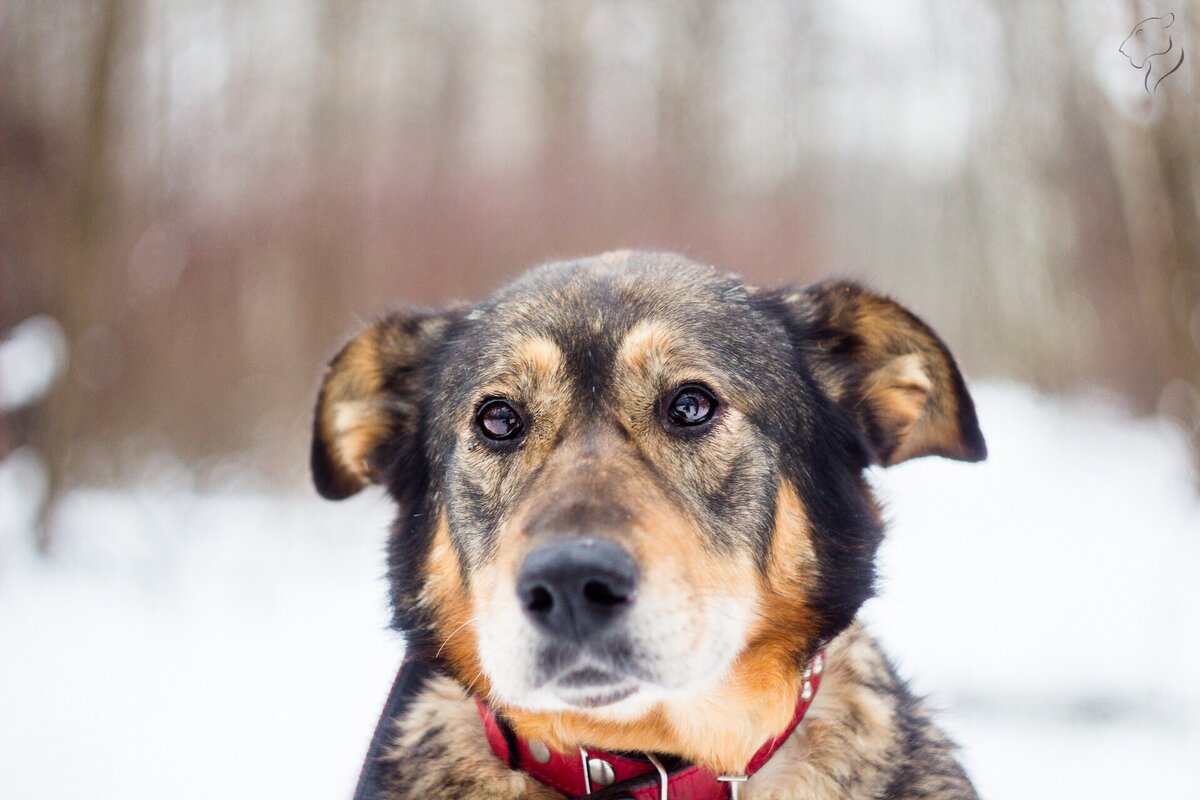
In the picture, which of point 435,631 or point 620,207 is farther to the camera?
point 620,207

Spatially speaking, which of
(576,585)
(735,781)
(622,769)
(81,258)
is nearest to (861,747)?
(735,781)

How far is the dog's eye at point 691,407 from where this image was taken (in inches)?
111

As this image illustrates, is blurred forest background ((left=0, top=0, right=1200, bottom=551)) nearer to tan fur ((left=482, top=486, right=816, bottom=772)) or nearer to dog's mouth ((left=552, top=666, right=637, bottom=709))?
tan fur ((left=482, top=486, right=816, bottom=772))

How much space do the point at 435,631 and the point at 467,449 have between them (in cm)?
55

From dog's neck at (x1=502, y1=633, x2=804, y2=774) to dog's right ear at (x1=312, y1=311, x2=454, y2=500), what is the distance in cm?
108

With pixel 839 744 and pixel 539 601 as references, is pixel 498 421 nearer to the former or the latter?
pixel 539 601

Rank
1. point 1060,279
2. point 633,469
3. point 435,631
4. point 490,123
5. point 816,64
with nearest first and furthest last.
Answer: point 633,469
point 435,631
point 1060,279
point 490,123
point 816,64

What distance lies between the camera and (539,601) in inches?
89.0

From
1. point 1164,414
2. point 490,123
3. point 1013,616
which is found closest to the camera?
point 1164,414

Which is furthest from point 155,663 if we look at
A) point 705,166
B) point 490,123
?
point 705,166

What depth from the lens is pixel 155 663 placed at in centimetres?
662

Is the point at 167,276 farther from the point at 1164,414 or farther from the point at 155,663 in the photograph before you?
the point at 1164,414

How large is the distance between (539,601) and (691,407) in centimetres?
83

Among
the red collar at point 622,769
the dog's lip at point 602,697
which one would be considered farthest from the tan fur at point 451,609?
the dog's lip at point 602,697
